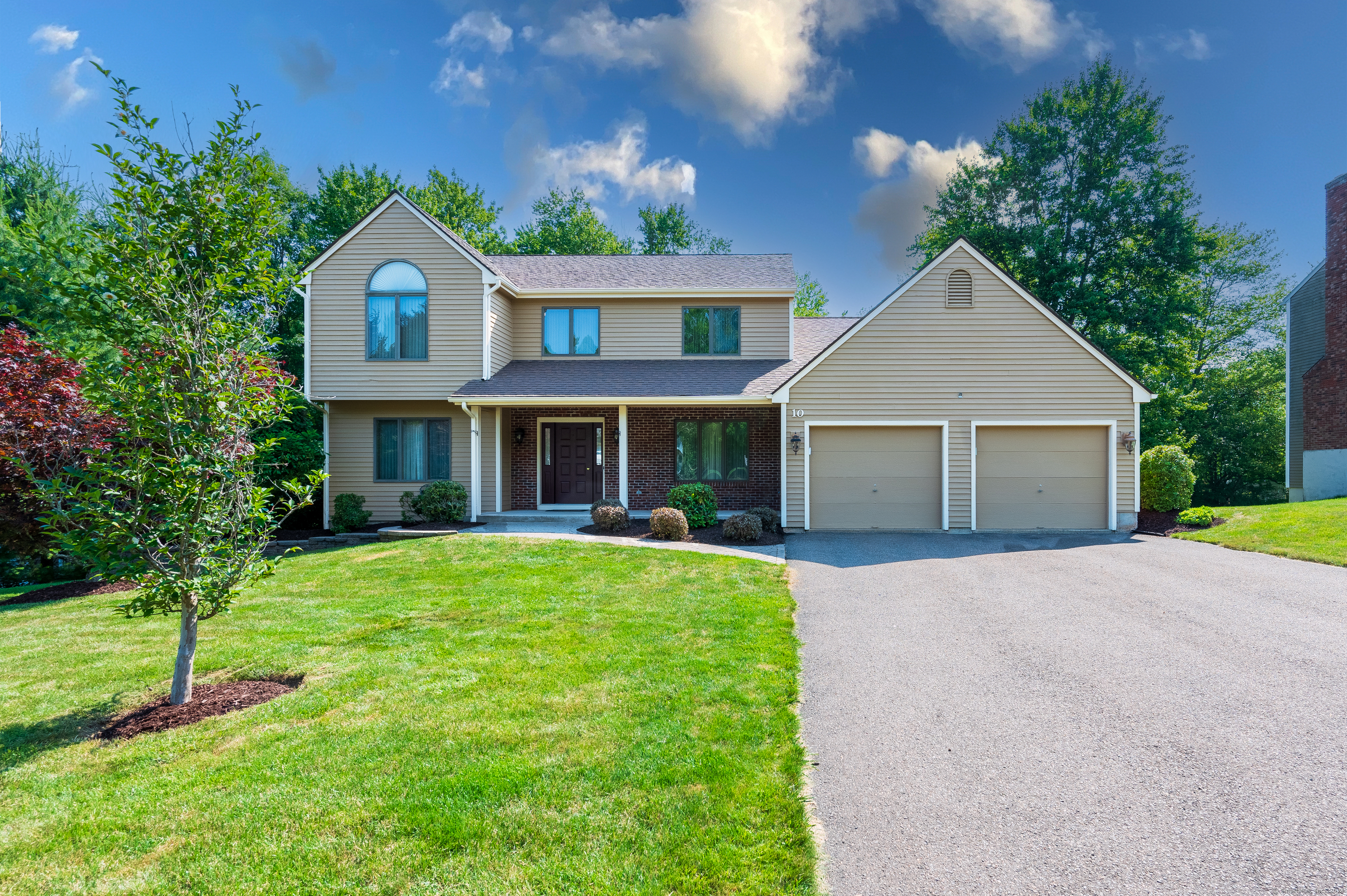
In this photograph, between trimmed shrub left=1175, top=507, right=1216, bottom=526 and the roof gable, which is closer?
trimmed shrub left=1175, top=507, right=1216, bottom=526

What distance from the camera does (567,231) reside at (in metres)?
32.1

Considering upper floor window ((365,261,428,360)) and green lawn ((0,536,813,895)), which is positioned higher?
upper floor window ((365,261,428,360))

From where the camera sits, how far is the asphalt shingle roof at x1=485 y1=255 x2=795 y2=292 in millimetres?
16188

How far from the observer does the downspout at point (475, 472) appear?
48.1 feet

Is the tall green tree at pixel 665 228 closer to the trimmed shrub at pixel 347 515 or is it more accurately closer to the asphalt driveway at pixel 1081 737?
the trimmed shrub at pixel 347 515

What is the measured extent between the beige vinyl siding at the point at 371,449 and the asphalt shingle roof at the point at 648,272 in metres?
3.99

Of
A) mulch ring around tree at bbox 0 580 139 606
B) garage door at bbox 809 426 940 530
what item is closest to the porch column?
garage door at bbox 809 426 940 530

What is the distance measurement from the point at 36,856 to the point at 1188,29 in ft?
96.1

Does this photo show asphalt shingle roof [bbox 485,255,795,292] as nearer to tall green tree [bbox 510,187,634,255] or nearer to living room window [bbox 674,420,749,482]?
living room window [bbox 674,420,749,482]

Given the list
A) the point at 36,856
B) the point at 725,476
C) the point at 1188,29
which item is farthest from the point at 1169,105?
the point at 36,856

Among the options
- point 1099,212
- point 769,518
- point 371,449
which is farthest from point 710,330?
point 1099,212

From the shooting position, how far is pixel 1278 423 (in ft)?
84.7

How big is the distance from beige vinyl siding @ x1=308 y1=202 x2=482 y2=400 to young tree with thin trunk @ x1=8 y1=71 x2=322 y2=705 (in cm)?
1012

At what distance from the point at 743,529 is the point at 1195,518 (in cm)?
970
